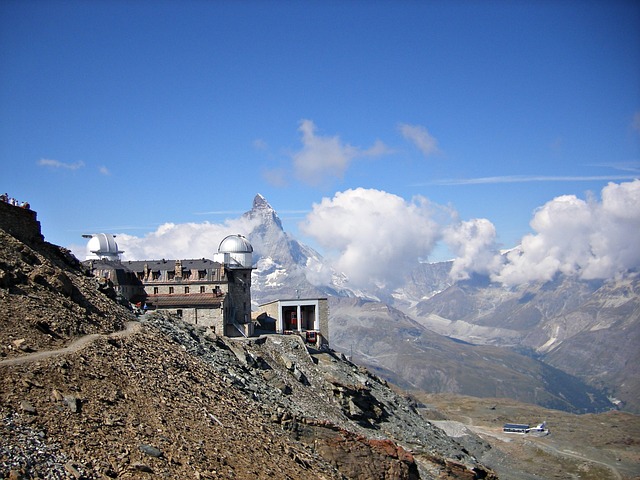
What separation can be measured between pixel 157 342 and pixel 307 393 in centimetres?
2350

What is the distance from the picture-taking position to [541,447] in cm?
12862

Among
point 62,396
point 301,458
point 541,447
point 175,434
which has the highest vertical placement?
point 62,396

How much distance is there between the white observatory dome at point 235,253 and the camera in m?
93.3

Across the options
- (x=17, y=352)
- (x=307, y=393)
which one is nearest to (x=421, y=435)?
(x=307, y=393)

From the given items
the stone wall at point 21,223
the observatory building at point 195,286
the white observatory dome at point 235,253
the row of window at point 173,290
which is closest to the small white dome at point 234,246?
the white observatory dome at point 235,253

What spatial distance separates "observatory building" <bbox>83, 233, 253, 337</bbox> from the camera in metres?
80.2

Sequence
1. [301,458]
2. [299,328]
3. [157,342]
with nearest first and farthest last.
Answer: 1. [301,458]
2. [157,342]
3. [299,328]

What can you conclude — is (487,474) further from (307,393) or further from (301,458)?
(301,458)

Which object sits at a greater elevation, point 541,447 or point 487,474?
point 487,474

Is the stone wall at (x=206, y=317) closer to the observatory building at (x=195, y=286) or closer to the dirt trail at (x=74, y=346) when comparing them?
the observatory building at (x=195, y=286)

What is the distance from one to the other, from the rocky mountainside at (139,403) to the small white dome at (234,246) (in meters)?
30.5

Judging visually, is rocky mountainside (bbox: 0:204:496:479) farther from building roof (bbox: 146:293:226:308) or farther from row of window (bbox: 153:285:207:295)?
row of window (bbox: 153:285:207:295)

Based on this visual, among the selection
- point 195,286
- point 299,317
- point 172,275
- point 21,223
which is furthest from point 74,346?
point 299,317

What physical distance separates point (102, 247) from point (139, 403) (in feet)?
230
